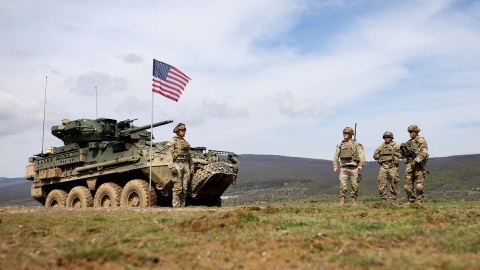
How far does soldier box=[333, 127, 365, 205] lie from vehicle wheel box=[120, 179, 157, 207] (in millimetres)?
6456

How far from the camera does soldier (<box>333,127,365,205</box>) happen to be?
13.3m

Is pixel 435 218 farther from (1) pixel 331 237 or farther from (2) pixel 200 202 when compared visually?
(2) pixel 200 202

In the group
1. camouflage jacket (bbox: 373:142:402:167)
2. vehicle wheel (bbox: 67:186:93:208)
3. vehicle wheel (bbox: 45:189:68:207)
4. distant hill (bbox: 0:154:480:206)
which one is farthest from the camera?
distant hill (bbox: 0:154:480:206)

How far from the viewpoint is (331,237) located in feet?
19.7

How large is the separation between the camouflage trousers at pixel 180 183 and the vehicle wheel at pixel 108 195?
344 centimetres

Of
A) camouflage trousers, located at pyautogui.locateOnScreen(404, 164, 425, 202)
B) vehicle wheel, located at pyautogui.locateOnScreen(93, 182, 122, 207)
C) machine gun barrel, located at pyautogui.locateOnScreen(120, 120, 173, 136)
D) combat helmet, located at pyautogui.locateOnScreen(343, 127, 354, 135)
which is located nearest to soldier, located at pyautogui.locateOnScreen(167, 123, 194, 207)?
machine gun barrel, located at pyautogui.locateOnScreen(120, 120, 173, 136)

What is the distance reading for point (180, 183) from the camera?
43.4ft

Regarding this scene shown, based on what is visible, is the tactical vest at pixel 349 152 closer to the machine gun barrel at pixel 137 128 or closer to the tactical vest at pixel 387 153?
the tactical vest at pixel 387 153

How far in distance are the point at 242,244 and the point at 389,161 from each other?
9.25m

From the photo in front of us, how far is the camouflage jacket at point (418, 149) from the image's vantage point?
475 inches

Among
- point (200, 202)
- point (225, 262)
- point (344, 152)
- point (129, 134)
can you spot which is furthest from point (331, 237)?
point (129, 134)

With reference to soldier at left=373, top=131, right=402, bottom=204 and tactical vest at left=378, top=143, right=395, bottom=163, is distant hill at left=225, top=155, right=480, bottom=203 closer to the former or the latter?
soldier at left=373, top=131, right=402, bottom=204

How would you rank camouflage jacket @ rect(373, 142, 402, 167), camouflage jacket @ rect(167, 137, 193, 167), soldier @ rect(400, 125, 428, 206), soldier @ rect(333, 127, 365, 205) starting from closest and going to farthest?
soldier @ rect(400, 125, 428, 206) → camouflage jacket @ rect(167, 137, 193, 167) → soldier @ rect(333, 127, 365, 205) → camouflage jacket @ rect(373, 142, 402, 167)

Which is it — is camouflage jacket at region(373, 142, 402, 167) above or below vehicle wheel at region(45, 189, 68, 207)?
above
